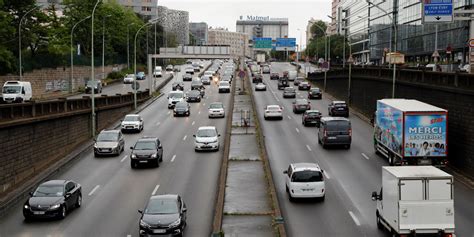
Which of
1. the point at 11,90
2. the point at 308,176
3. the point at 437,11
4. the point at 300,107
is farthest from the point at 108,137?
the point at 300,107

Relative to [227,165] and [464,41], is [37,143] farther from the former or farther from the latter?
[464,41]

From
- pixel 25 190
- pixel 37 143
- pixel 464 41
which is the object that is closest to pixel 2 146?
pixel 25 190

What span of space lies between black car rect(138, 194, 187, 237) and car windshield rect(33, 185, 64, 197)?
4846mm

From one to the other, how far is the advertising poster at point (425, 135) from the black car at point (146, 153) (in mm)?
13555

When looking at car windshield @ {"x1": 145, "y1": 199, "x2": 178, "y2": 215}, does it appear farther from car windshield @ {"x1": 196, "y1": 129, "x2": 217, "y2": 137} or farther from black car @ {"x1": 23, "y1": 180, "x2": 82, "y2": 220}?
car windshield @ {"x1": 196, "y1": 129, "x2": 217, "y2": 137}

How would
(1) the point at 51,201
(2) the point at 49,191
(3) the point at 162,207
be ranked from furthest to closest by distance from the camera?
(2) the point at 49,191 → (1) the point at 51,201 → (3) the point at 162,207

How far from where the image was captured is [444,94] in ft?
123

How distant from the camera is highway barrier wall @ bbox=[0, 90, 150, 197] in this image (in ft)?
99.5

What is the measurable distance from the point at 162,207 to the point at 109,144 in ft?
62.5

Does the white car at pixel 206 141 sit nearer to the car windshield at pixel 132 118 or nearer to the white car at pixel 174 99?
the car windshield at pixel 132 118

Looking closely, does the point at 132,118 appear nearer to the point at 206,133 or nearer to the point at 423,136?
the point at 206,133

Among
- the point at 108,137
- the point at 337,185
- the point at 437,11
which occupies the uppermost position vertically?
the point at 437,11

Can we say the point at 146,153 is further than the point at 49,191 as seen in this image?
Yes

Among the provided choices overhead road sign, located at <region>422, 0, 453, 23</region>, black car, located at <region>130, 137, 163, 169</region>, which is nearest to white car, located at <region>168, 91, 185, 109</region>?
black car, located at <region>130, 137, 163, 169</region>
